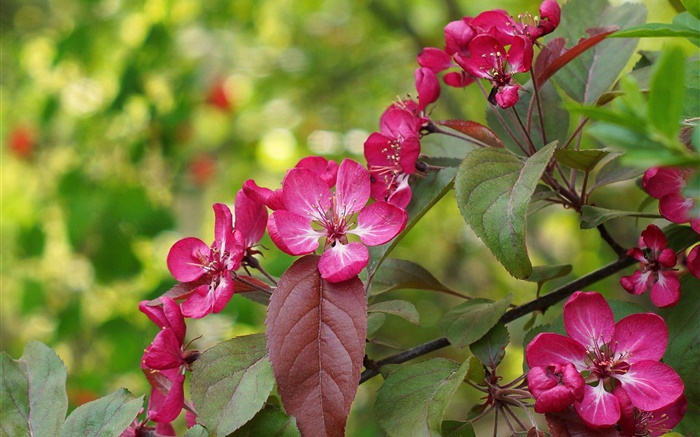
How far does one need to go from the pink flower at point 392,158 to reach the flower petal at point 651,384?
0.22 m

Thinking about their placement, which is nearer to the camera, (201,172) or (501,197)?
(501,197)

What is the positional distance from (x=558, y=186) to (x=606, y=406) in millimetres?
213

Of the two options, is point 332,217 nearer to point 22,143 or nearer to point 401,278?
point 401,278

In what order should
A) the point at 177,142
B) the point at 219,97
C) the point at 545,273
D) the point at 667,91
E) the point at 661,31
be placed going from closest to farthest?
1. the point at 667,91
2. the point at 661,31
3. the point at 545,273
4. the point at 177,142
5. the point at 219,97

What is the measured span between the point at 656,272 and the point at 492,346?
0.14 m

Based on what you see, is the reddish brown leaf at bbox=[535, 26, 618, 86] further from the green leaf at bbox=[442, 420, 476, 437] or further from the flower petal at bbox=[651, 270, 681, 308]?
the green leaf at bbox=[442, 420, 476, 437]

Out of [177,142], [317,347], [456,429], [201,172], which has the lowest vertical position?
[201,172]

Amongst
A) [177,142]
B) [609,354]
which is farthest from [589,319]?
[177,142]

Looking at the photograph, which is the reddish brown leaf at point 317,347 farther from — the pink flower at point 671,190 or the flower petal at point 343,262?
the pink flower at point 671,190

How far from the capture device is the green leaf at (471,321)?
1.93 ft

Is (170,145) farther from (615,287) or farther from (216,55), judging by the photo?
(615,287)

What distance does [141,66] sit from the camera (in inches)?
84.1

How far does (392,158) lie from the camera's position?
0.62m

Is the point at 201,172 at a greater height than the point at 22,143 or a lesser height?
lesser
